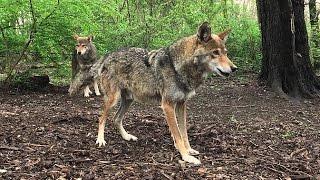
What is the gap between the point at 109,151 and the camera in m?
6.59

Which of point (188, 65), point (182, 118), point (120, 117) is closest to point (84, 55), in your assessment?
point (120, 117)

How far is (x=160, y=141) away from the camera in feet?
23.6

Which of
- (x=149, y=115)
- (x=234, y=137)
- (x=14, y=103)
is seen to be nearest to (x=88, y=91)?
(x=14, y=103)

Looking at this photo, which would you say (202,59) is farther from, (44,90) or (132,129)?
(44,90)

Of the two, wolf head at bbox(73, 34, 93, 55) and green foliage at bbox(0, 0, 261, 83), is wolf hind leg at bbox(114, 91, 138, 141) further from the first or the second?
wolf head at bbox(73, 34, 93, 55)

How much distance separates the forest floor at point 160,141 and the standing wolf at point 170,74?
1.22ft

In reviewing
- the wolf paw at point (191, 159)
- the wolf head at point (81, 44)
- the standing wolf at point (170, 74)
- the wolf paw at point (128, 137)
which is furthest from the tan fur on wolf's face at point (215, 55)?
the wolf head at point (81, 44)

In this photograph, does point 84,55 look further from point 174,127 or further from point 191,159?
point 191,159

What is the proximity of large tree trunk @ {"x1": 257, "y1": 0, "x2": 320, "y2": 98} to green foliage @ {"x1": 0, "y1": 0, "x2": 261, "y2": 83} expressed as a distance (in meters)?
3.58

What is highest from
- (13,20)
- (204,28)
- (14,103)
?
(13,20)

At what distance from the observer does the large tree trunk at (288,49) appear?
36.0 feet

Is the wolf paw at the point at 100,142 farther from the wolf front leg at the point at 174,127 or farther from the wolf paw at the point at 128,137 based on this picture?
the wolf front leg at the point at 174,127

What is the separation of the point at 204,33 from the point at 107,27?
917cm

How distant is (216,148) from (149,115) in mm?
2499
